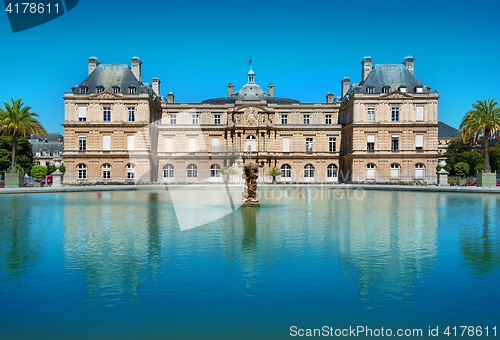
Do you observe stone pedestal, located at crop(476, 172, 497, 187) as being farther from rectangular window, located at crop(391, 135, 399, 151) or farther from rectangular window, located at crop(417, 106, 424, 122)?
rectangular window, located at crop(417, 106, 424, 122)

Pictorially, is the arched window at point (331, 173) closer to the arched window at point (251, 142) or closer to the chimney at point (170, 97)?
the arched window at point (251, 142)

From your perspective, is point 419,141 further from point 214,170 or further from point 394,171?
point 214,170

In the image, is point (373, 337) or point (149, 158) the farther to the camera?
point (149, 158)

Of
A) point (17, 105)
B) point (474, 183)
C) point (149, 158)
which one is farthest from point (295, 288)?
point (149, 158)

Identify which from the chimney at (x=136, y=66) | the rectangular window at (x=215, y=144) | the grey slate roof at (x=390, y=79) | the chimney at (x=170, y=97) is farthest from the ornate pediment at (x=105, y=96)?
the grey slate roof at (x=390, y=79)

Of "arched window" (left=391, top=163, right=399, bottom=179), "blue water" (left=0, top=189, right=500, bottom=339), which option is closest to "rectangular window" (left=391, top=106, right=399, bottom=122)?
"arched window" (left=391, top=163, right=399, bottom=179)

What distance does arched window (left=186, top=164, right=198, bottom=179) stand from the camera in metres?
63.2

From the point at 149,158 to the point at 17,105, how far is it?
1713cm

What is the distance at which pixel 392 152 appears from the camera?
5928cm

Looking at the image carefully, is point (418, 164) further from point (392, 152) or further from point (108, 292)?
point (108, 292)

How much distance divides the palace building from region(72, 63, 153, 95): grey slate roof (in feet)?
0.45

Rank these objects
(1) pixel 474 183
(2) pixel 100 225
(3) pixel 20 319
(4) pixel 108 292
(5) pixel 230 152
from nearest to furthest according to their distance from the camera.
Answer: (3) pixel 20 319 < (4) pixel 108 292 < (2) pixel 100 225 < (1) pixel 474 183 < (5) pixel 230 152

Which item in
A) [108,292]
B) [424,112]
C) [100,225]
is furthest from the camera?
[424,112]

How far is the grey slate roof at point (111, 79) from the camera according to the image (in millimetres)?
59125
